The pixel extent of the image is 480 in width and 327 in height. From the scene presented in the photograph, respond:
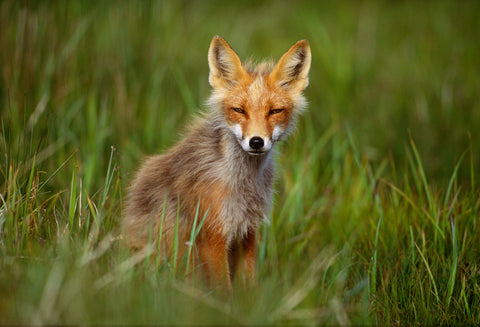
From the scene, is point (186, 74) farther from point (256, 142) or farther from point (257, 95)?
point (256, 142)

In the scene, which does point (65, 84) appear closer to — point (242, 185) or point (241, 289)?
point (242, 185)

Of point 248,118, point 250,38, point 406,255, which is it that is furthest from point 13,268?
point 250,38

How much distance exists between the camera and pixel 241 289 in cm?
310

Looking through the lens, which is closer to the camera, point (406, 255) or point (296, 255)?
point (406, 255)

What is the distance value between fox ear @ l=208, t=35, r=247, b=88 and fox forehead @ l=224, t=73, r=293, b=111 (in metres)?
0.08

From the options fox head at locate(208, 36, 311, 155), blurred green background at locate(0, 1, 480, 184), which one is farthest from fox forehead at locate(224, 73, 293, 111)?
blurred green background at locate(0, 1, 480, 184)

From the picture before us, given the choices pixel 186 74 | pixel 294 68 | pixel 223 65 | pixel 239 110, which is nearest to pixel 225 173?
pixel 239 110

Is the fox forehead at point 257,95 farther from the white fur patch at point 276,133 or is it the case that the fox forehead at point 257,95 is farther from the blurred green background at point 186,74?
the blurred green background at point 186,74

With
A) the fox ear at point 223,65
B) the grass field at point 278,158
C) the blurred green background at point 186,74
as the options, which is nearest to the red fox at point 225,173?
the fox ear at point 223,65

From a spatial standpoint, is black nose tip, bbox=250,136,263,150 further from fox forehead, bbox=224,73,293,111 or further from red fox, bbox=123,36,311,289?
fox forehead, bbox=224,73,293,111

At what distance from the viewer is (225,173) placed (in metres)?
4.21

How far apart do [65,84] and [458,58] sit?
21.9 feet

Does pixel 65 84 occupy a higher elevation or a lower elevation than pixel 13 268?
higher

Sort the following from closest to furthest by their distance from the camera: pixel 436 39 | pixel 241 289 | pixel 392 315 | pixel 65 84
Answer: pixel 241 289 < pixel 392 315 < pixel 65 84 < pixel 436 39
